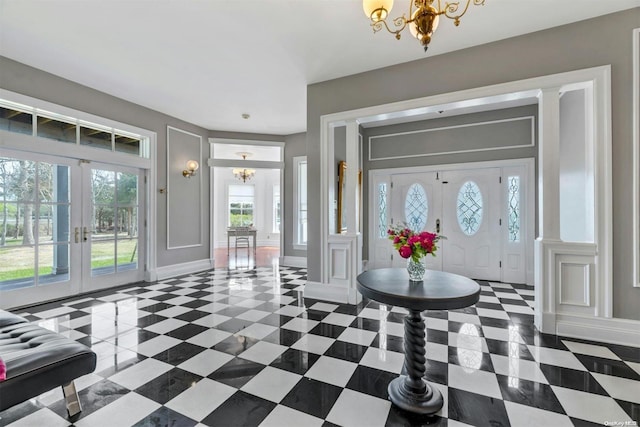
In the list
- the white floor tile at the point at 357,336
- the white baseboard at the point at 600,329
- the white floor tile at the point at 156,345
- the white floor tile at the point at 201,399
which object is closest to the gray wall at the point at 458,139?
the white baseboard at the point at 600,329

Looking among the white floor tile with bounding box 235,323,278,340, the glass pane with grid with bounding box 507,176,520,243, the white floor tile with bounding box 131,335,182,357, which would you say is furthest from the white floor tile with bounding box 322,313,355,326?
the glass pane with grid with bounding box 507,176,520,243

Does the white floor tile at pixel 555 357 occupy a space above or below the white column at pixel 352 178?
below

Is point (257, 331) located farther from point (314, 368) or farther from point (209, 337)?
point (314, 368)

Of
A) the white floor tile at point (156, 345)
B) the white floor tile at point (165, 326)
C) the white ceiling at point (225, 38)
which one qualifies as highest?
the white ceiling at point (225, 38)

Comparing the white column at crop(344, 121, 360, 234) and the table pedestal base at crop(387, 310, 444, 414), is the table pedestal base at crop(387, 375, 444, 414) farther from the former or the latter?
the white column at crop(344, 121, 360, 234)

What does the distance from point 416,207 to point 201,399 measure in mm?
4784

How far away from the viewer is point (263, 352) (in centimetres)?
243

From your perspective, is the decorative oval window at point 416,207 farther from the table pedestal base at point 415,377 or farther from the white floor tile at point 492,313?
the table pedestal base at point 415,377

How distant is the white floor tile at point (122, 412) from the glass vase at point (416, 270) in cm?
182

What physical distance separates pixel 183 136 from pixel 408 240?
5.22 metres

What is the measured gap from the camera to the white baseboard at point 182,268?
16.7ft

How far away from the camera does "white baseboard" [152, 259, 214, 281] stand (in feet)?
16.7

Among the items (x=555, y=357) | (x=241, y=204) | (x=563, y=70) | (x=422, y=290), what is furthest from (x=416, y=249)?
(x=241, y=204)

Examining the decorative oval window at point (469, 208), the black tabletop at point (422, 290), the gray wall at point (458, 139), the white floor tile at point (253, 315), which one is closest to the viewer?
the black tabletop at point (422, 290)
